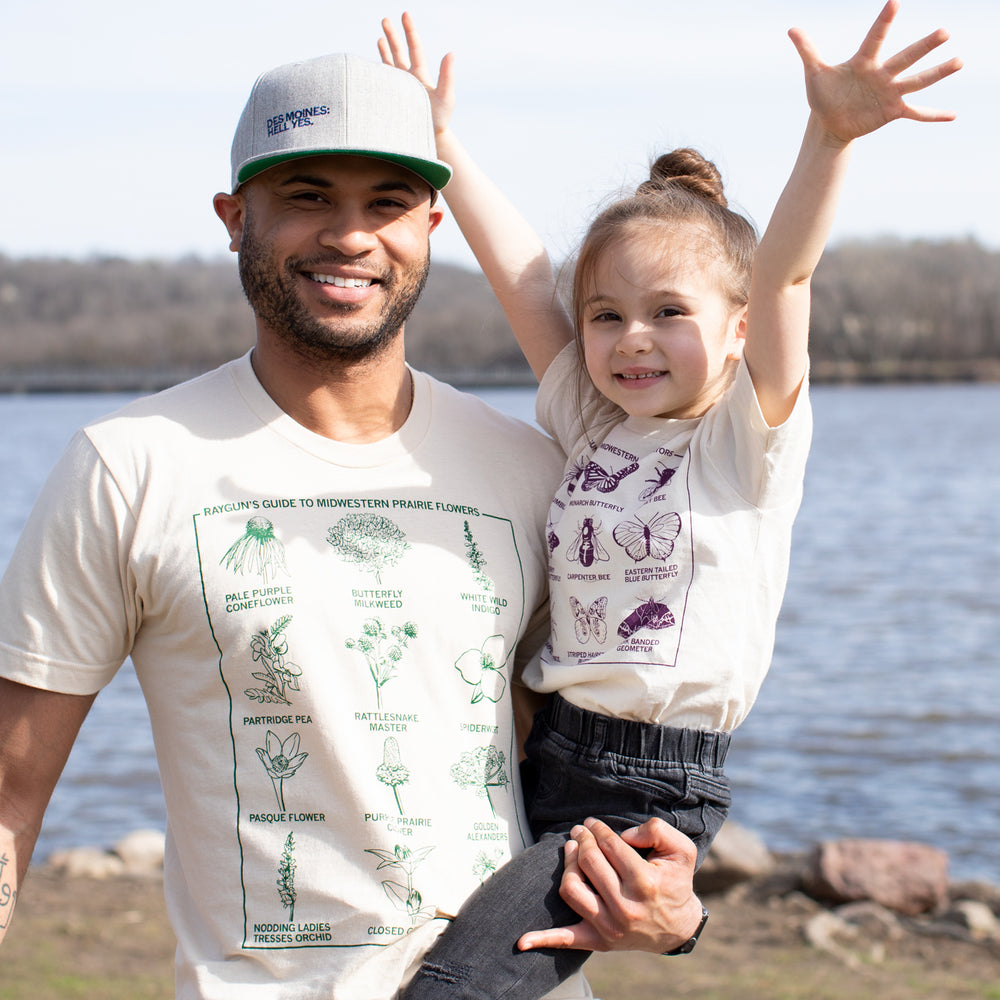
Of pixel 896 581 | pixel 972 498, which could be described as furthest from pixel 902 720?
pixel 972 498

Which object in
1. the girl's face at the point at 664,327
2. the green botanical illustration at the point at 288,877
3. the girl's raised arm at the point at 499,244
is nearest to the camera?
the green botanical illustration at the point at 288,877

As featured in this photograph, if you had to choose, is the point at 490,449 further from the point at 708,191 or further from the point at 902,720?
the point at 902,720

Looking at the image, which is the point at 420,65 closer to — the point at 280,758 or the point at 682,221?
the point at 682,221

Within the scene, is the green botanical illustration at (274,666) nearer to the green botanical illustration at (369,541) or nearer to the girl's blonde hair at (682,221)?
the green botanical illustration at (369,541)

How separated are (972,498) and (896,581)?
13.2 m

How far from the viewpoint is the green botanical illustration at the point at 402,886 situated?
2547 mm

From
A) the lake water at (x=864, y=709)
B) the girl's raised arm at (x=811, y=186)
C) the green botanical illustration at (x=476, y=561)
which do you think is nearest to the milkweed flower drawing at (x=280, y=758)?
the green botanical illustration at (x=476, y=561)

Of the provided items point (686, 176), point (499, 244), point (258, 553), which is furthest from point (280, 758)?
point (686, 176)

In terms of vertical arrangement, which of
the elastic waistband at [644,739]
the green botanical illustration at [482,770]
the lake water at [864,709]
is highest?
the elastic waistband at [644,739]

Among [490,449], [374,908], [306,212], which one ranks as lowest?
[374,908]

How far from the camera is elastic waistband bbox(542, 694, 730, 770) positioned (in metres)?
2.75

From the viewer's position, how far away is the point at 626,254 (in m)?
2.94

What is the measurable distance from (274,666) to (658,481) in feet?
3.06

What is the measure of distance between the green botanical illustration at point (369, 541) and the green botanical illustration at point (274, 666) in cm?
23
